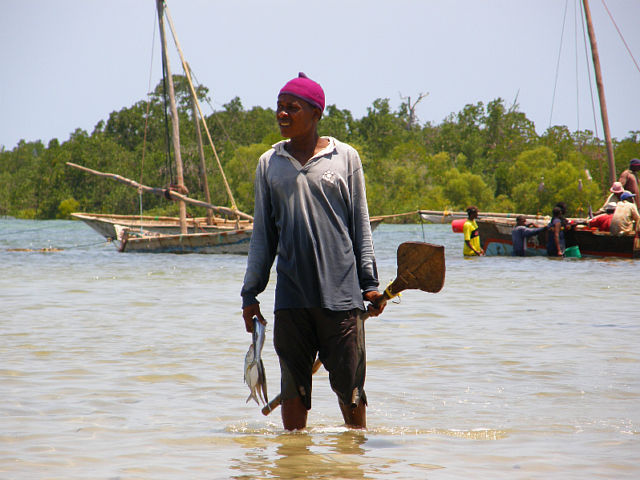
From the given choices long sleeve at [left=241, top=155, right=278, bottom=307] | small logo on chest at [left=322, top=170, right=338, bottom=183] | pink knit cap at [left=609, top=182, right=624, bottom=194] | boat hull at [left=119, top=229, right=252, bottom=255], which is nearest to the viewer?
small logo on chest at [left=322, top=170, right=338, bottom=183]

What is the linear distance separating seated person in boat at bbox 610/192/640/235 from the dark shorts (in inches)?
688

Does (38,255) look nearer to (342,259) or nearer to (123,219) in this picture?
(123,219)

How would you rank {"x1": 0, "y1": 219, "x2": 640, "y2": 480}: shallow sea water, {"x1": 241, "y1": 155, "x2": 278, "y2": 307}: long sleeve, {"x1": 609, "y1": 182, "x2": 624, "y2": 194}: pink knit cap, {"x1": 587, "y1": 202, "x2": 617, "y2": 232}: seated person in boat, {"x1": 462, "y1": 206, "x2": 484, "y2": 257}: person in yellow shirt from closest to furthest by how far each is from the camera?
{"x1": 241, "y1": 155, "x2": 278, "y2": 307}: long sleeve, {"x1": 0, "y1": 219, "x2": 640, "y2": 480}: shallow sea water, {"x1": 609, "y1": 182, "x2": 624, "y2": 194}: pink knit cap, {"x1": 587, "y1": 202, "x2": 617, "y2": 232}: seated person in boat, {"x1": 462, "y1": 206, "x2": 484, "y2": 257}: person in yellow shirt

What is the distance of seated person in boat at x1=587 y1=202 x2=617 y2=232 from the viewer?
820 inches

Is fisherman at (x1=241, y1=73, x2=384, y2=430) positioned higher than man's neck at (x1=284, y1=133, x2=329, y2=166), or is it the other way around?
man's neck at (x1=284, y1=133, x2=329, y2=166)

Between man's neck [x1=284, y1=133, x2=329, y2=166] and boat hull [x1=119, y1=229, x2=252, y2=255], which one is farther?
boat hull [x1=119, y1=229, x2=252, y2=255]

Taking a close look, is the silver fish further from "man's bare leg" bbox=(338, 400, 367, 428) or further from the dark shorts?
Result: "man's bare leg" bbox=(338, 400, 367, 428)

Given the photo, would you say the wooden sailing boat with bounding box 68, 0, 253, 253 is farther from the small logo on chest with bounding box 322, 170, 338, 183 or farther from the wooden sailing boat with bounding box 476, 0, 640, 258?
the small logo on chest with bounding box 322, 170, 338, 183

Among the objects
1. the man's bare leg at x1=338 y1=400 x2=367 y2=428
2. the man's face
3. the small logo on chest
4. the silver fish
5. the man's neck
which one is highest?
the man's face

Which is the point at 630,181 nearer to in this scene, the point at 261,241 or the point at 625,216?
the point at 625,216

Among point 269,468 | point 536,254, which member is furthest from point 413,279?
point 536,254

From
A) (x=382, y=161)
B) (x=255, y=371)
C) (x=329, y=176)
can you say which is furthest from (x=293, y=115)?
(x=382, y=161)

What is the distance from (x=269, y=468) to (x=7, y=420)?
1.89m

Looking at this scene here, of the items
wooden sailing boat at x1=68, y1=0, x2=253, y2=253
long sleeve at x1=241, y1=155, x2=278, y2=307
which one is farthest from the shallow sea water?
wooden sailing boat at x1=68, y1=0, x2=253, y2=253
